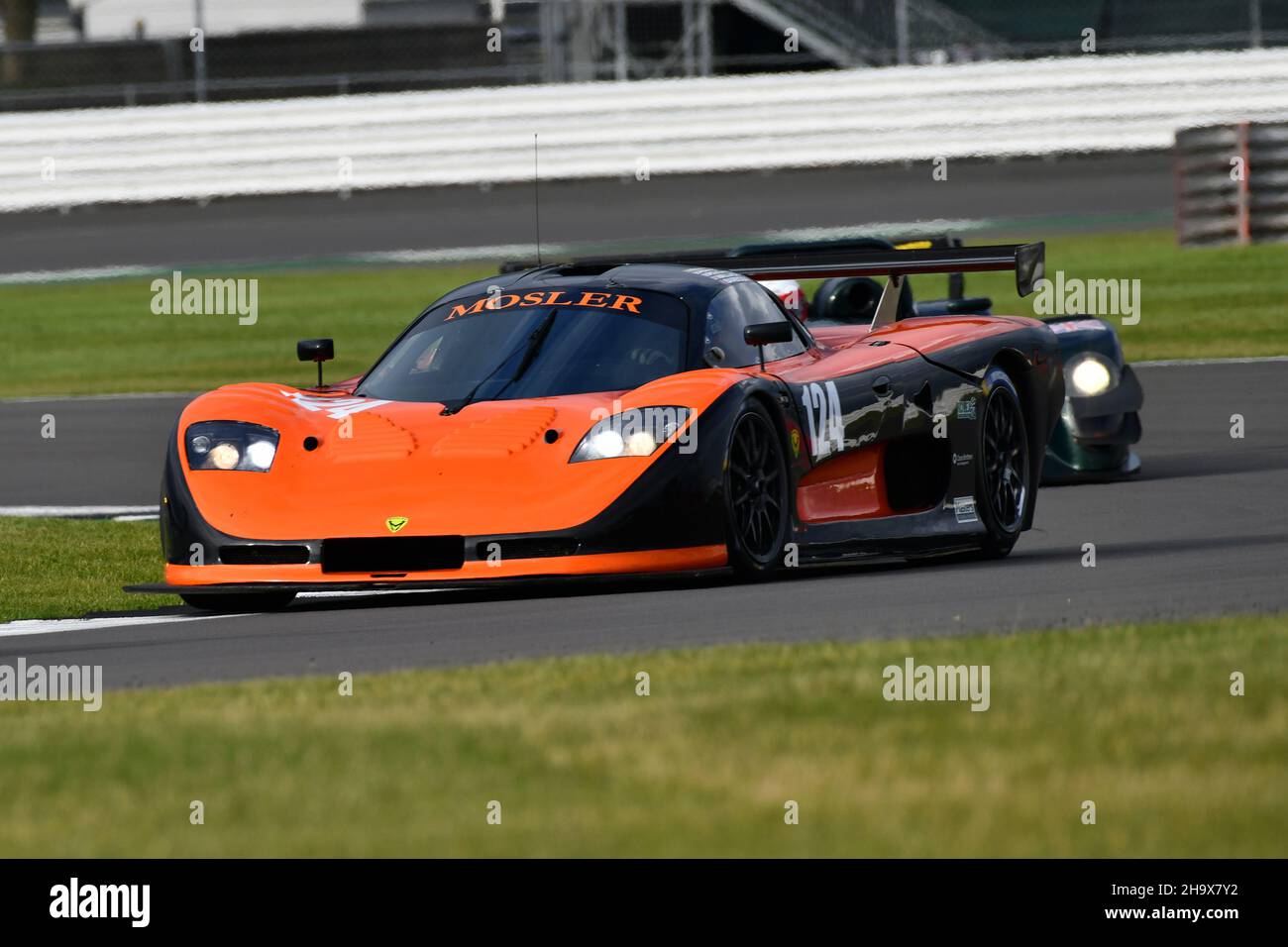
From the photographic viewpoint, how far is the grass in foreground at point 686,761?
403 centimetres

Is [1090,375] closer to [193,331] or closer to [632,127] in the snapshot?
[193,331]

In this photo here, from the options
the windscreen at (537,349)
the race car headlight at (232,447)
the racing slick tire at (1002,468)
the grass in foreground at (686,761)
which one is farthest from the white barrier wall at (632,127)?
the grass in foreground at (686,761)

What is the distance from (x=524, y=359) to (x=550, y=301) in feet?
1.37

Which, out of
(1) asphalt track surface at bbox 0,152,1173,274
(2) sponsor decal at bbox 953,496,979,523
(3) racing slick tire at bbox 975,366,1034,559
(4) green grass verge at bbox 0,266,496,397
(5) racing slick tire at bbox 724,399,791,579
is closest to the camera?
(5) racing slick tire at bbox 724,399,791,579

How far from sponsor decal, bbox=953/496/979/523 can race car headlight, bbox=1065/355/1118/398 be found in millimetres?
3047

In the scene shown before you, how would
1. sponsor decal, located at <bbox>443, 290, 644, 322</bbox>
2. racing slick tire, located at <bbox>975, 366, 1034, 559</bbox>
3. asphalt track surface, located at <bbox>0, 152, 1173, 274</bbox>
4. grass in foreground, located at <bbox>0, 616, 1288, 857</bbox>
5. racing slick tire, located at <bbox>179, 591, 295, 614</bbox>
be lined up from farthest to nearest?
asphalt track surface, located at <bbox>0, 152, 1173, 274</bbox> → racing slick tire, located at <bbox>975, 366, 1034, 559</bbox> → sponsor decal, located at <bbox>443, 290, 644, 322</bbox> → racing slick tire, located at <bbox>179, 591, 295, 614</bbox> → grass in foreground, located at <bbox>0, 616, 1288, 857</bbox>

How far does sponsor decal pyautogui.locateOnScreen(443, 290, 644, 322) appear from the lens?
9062 mm

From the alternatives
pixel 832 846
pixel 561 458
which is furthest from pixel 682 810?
pixel 561 458

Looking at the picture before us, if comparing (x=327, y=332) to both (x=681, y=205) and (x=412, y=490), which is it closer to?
(x=681, y=205)

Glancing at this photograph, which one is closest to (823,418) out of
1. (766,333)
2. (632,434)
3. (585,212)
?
(766,333)

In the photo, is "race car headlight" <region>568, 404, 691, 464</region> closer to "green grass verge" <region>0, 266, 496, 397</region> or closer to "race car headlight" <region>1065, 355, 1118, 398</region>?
"race car headlight" <region>1065, 355, 1118, 398</region>

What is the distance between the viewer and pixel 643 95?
27.6 meters

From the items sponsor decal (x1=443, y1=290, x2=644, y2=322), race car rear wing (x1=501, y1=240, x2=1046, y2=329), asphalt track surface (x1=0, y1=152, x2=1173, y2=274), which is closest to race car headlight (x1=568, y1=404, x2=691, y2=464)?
sponsor decal (x1=443, y1=290, x2=644, y2=322)
